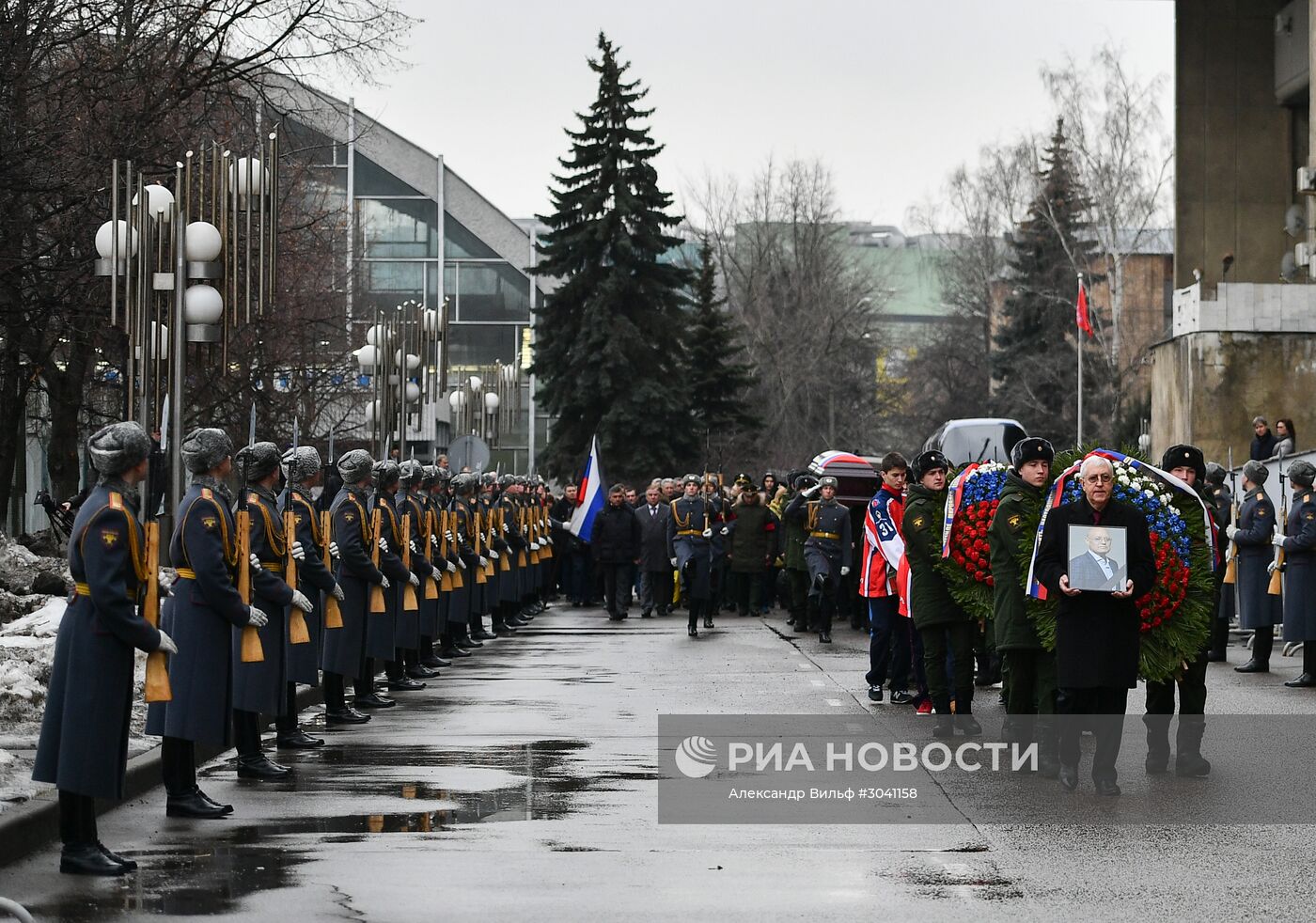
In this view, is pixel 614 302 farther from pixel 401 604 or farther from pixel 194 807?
pixel 194 807

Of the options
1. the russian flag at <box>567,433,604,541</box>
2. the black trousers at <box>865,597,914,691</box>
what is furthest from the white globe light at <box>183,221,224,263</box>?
the russian flag at <box>567,433,604,541</box>

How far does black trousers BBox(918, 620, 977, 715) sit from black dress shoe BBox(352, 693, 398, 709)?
4508mm

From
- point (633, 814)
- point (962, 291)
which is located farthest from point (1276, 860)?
point (962, 291)

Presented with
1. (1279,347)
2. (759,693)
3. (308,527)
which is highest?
(1279,347)

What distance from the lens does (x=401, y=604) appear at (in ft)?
57.7

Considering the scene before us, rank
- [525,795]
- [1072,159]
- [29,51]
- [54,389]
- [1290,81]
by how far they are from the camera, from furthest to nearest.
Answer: [1072,159], [1290,81], [54,389], [29,51], [525,795]

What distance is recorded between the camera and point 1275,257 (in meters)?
46.9

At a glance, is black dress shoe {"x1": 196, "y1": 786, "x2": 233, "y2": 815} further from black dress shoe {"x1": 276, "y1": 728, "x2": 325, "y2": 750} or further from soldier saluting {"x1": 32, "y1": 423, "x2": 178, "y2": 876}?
black dress shoe {"x1": 276, "y1": 728, "x2": 325, "y2": 750}

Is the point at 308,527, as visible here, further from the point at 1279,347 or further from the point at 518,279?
the point at 518,279

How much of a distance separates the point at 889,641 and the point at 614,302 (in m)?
40.9

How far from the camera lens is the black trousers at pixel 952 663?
14172mm

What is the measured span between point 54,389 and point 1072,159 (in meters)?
38.5

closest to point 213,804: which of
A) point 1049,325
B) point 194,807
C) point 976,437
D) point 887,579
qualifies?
point 194,807

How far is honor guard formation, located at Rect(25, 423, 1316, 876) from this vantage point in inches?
352
